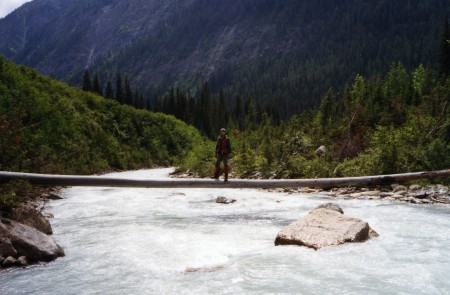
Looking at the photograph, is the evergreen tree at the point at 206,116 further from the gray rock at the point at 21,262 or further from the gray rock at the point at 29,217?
the gray rock at the point at 21,262

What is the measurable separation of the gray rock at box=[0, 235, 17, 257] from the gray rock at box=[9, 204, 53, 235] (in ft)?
5.30

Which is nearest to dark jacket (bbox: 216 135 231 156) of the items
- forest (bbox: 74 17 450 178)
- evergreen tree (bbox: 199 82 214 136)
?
forest (bbox: 74 17 450 178)

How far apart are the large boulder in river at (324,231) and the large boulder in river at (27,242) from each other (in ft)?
17.2

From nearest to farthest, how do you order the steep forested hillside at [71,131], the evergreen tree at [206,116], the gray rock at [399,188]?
the steep forested hillside at [71,131]
the gray rock at [399,188]
the evergreen tree at [206,116]

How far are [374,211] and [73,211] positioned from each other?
437 inches

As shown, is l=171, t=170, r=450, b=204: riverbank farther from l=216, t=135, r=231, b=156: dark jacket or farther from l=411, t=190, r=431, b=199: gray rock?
l=216, t=135, r=231, b=156: dark jacket

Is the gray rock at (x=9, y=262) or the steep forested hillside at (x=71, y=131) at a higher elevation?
the steep forested hillside at (x=71, y=131)

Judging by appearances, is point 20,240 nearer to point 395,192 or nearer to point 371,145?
point 395,192

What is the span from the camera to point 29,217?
1009 centimetres

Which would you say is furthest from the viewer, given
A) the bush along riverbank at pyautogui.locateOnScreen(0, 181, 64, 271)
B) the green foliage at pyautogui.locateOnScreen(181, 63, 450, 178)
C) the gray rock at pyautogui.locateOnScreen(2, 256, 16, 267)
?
the green foliage at pyautogui.locateOnScreen(181, 63, 450, 178)

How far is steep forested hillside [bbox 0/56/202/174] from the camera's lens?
14898 mm

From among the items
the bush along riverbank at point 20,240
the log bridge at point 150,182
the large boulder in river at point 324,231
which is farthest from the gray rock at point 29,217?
the large boulder in river at point 324,231

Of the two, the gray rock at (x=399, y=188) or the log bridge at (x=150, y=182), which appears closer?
the log bridge at (x=150, y=182)

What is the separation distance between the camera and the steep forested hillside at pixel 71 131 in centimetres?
1490
